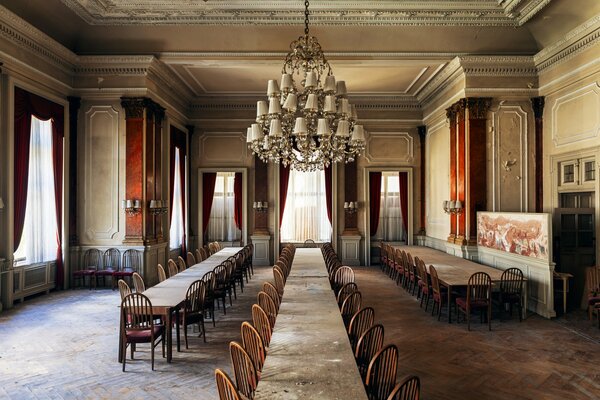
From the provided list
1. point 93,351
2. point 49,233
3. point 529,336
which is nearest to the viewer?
point 93,351

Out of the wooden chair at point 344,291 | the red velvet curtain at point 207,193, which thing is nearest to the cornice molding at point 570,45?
the wooden chair at point 344,291

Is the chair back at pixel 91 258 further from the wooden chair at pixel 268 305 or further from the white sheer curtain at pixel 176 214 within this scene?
the wooden chair at pixel 268 305

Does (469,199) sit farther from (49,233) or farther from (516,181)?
(49,233)

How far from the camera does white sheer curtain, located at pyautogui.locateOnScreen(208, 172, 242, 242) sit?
13055 mm

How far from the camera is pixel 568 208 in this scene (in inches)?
303

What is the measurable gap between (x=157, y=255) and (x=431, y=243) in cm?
707

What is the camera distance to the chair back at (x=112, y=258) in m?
8.57

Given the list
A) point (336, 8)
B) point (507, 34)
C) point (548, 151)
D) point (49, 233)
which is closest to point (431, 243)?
point (548, 151)

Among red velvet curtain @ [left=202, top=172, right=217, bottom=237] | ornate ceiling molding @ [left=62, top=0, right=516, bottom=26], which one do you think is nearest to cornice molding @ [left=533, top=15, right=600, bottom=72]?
ornate ceiling molding @ [left=62, top=0, right=516, bottom=26]

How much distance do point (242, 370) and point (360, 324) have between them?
1.45 meters

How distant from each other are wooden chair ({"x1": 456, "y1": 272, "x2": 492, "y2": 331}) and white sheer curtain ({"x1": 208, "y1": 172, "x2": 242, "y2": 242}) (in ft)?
26.9

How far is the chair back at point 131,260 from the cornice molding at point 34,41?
390 cm

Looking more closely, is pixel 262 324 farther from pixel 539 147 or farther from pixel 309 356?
pixel 539 147

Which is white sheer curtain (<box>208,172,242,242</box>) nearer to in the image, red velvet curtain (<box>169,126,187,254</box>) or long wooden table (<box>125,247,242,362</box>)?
red velvet curtain (<box>169,126,187,254</box>)
